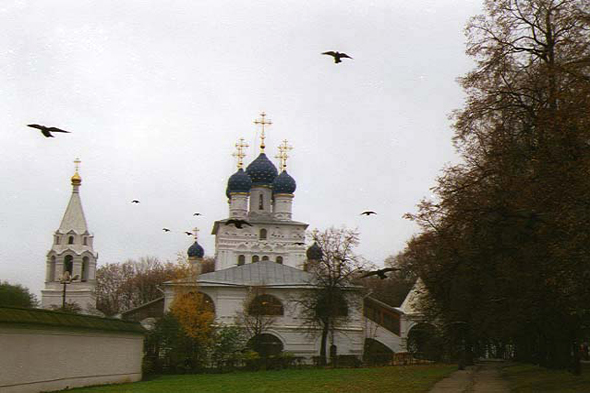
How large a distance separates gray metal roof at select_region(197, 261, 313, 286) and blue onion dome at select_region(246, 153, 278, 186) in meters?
20.6

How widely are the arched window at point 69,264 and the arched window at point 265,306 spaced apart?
17771 mm

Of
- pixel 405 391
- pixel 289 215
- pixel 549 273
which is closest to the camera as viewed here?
pixel 549 273

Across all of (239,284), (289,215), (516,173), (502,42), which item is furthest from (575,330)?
(289,215)

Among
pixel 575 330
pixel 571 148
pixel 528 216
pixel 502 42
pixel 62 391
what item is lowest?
pixel 62 391

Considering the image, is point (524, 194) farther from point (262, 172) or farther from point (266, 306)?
point (262, 172)

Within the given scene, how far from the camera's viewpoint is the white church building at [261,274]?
180 ft

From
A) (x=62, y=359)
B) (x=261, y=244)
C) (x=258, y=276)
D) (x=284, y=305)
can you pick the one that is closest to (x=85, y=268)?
(x=258, y=276)

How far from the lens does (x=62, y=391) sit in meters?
23.5

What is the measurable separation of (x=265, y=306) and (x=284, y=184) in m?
26.7

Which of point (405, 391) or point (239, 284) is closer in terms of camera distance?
point (405, 391)

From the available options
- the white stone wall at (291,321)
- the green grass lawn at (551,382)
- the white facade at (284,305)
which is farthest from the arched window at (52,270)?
the green grass lawn at (551,382)

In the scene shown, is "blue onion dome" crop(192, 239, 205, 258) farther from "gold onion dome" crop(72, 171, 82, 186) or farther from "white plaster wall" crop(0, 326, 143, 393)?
"white plaster wall" crop(0, 326, 143, 393)

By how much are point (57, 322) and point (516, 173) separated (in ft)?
46.3

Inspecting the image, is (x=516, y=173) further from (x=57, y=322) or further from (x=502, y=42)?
(x=57, y=322)
